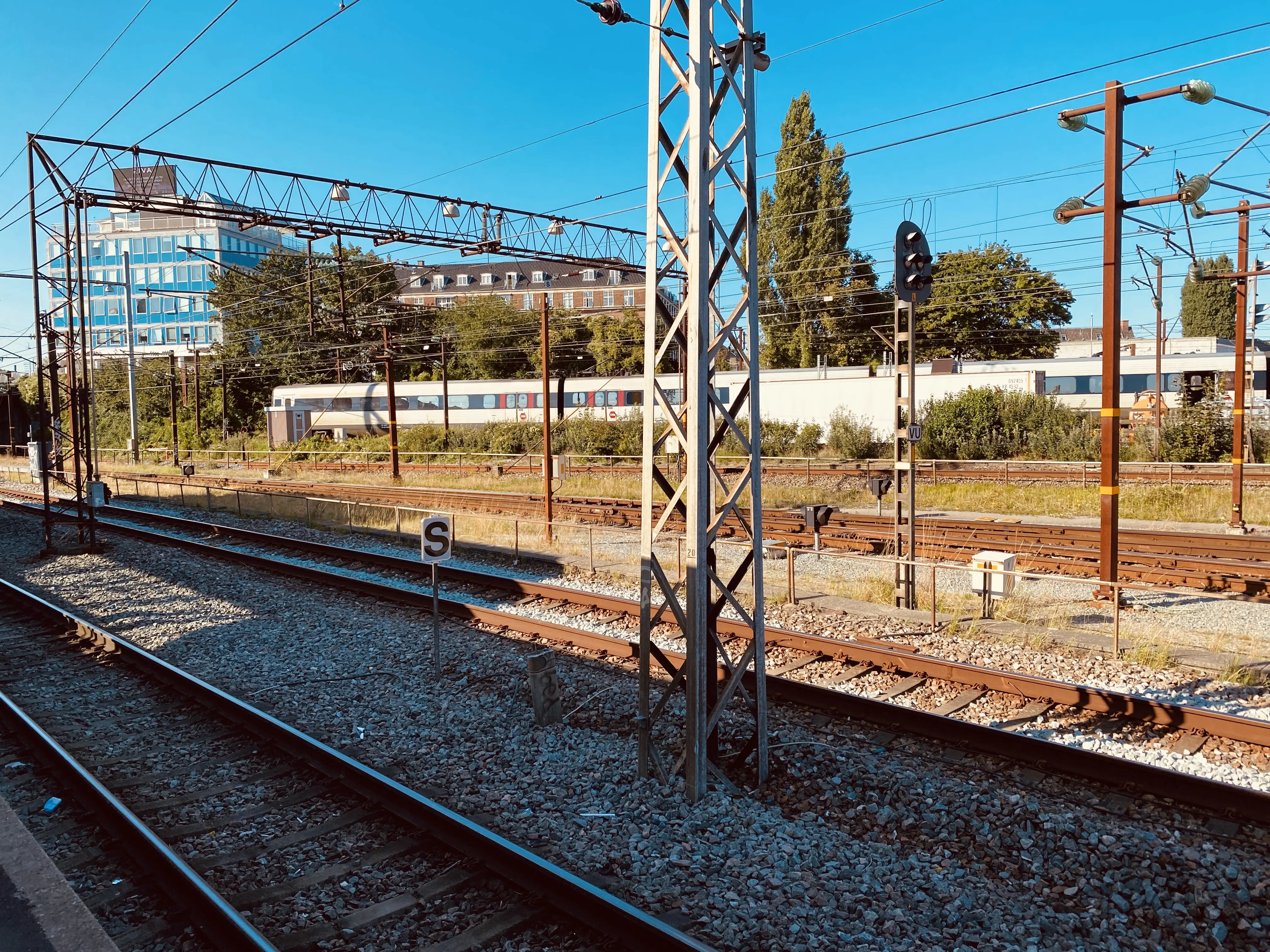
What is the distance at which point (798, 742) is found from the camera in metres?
7.70

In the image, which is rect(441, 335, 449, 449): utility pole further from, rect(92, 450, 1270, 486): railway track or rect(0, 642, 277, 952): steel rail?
rect(0, 642, 277, 952): steel rail

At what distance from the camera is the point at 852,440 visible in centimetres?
3541

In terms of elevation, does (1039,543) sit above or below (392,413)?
below

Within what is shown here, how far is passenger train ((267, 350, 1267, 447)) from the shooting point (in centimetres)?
3600

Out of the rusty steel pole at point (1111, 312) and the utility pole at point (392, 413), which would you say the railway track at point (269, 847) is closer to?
the rusty steel pole at point (1111, 312)

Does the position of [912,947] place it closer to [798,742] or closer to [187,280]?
[798,742]

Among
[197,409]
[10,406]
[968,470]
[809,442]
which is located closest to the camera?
[968,470]

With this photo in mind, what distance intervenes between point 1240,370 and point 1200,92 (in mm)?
10328

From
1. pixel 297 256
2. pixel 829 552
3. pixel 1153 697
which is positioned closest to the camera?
pixel 1153 697

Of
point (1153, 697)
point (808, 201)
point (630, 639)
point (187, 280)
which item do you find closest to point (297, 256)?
point (808, 201)

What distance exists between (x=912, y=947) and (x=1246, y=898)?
2.14 m

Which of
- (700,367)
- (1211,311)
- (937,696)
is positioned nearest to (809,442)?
(937,696)

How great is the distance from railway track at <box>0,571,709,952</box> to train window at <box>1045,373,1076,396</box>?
122 feet

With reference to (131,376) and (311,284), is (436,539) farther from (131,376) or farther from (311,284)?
(131,376)
